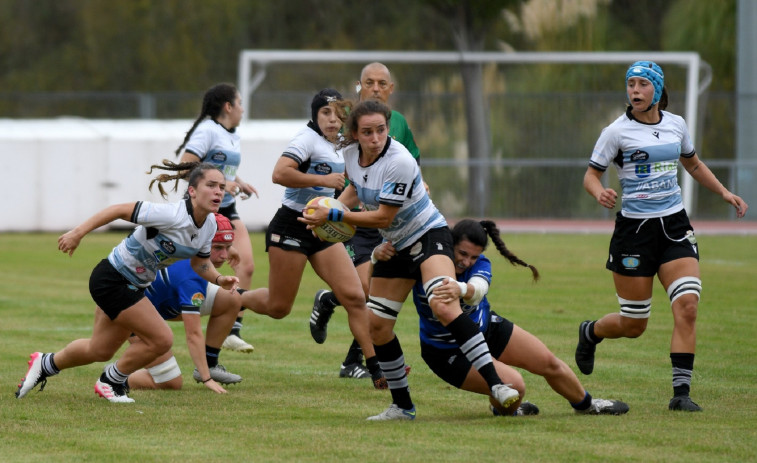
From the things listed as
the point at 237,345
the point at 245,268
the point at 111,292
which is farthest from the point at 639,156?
the point at 237,345

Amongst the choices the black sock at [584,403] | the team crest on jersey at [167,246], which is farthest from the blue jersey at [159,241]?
the black sock at [584,403]

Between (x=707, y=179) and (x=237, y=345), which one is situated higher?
(x=707, y=179)

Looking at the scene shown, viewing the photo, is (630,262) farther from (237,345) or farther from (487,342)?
(237,345)

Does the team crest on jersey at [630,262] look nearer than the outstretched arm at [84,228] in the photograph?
No

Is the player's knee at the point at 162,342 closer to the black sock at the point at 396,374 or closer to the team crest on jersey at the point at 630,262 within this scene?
the black sock at the point at 396,374

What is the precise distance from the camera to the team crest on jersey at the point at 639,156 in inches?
313

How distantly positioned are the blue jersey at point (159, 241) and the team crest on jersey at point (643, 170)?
106 inches

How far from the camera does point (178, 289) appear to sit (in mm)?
8422

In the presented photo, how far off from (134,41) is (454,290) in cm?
4233

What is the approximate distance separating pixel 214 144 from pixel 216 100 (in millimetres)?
364

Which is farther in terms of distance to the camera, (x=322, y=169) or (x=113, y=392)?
(x=322, y=169)

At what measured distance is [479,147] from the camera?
2969cm

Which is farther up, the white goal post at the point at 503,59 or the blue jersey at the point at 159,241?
the white goal post at the point at 503,59

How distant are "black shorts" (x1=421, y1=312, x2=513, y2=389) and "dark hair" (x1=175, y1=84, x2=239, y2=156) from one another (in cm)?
358
